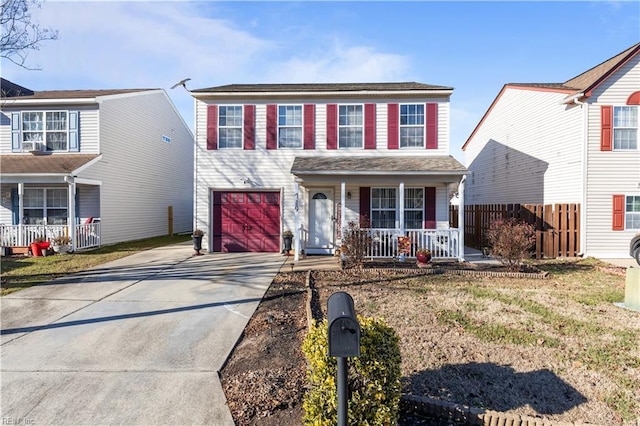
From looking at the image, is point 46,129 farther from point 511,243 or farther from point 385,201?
point 511,243

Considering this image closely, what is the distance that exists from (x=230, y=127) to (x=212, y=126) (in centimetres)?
65

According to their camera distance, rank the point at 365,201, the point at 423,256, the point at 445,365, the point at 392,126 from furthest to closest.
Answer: the point at 392,126 → the point at 365,201 → the point at 423,256 → the point at 445,365

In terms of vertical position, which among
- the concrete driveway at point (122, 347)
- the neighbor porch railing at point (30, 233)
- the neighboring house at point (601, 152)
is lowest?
the concrete driveway at point (122, 347)

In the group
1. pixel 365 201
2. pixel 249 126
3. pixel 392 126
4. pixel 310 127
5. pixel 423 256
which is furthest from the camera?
pixel 249 126

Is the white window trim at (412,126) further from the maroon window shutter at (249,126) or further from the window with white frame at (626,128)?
the window with white frame at (626,128)

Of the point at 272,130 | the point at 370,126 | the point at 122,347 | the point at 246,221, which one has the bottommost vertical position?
the point at 122,347

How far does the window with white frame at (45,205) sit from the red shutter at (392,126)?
13255mm

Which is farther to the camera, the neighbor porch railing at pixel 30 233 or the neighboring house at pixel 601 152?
the neighbor porch railing at pixel 30 233

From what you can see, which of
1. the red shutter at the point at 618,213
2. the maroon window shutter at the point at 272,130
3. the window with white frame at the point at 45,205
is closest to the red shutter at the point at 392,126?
the maroon window shutter at the point at 272,130

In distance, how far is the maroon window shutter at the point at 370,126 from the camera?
488 inches

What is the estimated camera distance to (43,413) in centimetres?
312

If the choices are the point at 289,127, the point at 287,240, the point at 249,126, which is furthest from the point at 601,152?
the point at 249,126

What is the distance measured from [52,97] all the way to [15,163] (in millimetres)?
3135

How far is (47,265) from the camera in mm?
10188
